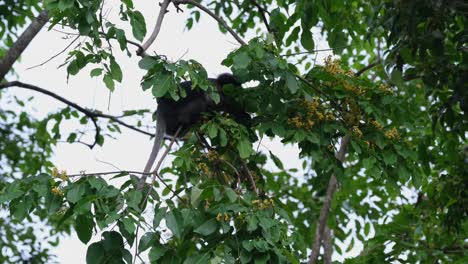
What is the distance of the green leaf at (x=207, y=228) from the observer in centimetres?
289

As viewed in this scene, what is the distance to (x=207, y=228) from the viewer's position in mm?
2910

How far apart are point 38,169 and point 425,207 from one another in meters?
3.37

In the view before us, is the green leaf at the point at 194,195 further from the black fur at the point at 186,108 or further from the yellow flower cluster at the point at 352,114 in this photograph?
the black fur at the point at 186,108

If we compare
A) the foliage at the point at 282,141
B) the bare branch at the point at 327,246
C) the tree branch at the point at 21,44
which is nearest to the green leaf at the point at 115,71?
the foliage at the point at 282,141

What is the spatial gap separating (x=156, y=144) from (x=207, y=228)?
3.32 feet

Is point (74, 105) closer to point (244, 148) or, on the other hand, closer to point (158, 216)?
point (244, 148)

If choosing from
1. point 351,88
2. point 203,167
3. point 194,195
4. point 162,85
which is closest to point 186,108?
point 203,167

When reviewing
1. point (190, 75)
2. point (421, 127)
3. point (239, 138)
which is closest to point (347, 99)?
point (239, 138)

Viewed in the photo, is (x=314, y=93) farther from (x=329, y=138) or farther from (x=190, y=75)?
(x=190, y=75)

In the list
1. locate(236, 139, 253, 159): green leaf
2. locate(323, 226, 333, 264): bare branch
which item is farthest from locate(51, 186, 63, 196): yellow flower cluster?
locate(323, 226, 333, 264): bare branch

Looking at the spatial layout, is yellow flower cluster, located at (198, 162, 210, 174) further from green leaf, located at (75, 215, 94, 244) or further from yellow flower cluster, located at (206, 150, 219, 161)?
green leaf, located at (75, 215, 94, 244)

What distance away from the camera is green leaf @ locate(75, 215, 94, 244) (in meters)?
2.82

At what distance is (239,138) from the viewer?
3.42 meters

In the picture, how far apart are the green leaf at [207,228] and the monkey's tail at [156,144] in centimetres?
32
